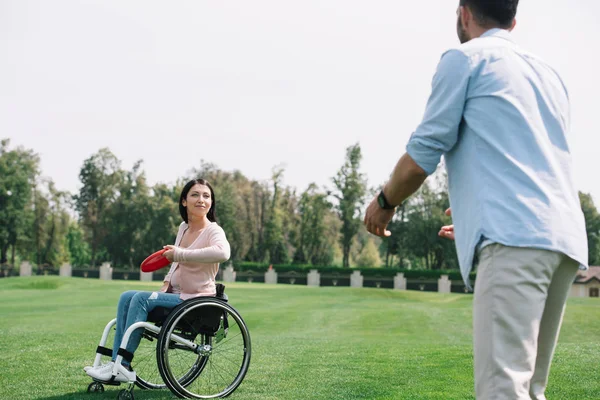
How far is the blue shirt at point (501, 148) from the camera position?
2.40 meters

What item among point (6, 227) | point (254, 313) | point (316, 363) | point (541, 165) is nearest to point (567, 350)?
point (316, 363)

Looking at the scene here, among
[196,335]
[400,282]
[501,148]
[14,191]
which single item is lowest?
[400,282]

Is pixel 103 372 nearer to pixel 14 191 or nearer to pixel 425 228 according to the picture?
pixel 425 228

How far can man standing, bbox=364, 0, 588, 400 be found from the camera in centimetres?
234

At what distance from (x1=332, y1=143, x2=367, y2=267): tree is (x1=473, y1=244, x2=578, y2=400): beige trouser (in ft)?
192

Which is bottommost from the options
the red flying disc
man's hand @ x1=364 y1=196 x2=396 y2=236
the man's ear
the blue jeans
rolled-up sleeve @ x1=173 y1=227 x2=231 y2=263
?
the blue jeans

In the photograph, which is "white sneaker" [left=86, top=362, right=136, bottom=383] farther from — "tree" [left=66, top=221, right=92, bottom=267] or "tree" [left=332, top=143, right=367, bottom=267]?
"tree" [left=66, top=221, right=92, bottom=267]

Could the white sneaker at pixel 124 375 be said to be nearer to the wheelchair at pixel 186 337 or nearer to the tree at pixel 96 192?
the wheelchair at pixel 186 337

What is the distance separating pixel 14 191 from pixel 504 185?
220 ft

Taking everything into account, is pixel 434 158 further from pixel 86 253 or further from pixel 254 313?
pixel 86 253

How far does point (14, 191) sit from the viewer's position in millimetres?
64312

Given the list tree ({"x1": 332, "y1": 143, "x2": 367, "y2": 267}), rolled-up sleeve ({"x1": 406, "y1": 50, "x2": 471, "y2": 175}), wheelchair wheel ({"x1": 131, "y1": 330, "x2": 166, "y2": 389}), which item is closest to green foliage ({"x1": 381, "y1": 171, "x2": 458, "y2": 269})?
tree ({"x1": 332, "y1": 143, "x2": 367, "y2": 267})

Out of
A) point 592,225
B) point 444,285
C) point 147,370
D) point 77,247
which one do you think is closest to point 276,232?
point 444,285

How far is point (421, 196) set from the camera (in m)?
62.9
